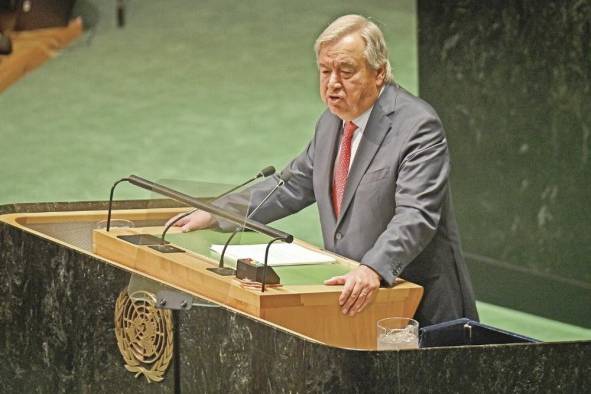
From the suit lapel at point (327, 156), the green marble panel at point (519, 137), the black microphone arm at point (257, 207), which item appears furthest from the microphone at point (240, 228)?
the green marble panel at point (519, 137)

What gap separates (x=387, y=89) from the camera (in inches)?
203

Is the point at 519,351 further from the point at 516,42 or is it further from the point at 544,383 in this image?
the point at 516,42

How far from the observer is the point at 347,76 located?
16.3 feet

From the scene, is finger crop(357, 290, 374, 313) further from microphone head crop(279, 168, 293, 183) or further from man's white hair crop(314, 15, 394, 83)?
microphone head crop(279, 168, 293, 183)

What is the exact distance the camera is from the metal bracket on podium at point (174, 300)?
176 inches

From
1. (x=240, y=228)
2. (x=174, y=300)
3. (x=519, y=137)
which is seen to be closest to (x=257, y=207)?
(x=240, y=228)

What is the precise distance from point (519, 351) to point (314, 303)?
25.7 inches

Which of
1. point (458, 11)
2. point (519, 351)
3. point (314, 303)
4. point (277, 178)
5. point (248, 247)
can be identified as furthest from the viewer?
point (458, 11)

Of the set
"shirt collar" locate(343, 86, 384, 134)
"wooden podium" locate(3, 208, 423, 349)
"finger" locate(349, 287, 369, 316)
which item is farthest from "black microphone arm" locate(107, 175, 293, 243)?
"shirt collar" locate(343, 86, 384, 134)

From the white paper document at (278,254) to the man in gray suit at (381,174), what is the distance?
0.17 meters

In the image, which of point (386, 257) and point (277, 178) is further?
point (277, 178)

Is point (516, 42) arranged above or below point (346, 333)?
above

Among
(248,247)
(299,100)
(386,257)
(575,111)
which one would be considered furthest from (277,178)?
(299,100)

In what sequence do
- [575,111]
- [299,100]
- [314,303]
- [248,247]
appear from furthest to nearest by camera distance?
[299,100] < [575,111] < [248,247] < [314,303]
